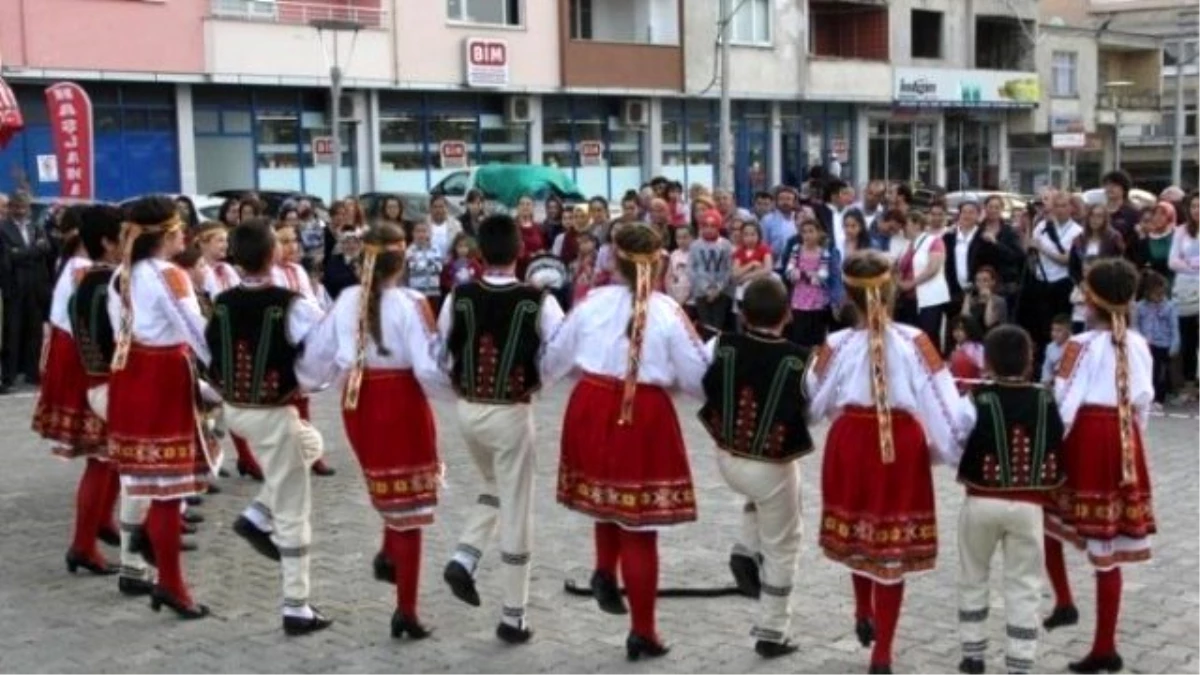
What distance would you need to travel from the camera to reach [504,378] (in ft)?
21.9

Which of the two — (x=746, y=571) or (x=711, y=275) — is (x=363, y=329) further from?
(x=711, y=275)

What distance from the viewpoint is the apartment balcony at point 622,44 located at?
35.8 metres

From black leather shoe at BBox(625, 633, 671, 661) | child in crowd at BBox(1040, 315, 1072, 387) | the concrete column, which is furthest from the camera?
the concrete column

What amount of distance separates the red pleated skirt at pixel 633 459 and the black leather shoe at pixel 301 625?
1.39m

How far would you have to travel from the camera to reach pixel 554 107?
36.1 metres

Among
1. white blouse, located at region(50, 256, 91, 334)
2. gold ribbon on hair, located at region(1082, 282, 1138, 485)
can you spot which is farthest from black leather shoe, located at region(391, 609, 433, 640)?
gold ribbon on hair, located at region(1082, 282, 1138, 485)

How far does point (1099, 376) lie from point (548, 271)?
9.01 metres

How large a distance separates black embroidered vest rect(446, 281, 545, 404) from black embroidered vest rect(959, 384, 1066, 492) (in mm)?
1850

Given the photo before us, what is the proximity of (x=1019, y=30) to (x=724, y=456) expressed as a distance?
48.5m

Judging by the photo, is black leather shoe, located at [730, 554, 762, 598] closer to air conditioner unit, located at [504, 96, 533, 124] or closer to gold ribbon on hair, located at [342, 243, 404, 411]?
gold ribbon on hair, located at [342, 243, 404, 411]

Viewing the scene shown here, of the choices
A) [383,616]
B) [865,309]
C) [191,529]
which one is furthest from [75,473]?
[865,309]

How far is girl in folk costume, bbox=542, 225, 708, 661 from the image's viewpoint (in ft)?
21.0

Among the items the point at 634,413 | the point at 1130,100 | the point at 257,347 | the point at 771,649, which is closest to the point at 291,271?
the point at 257,347

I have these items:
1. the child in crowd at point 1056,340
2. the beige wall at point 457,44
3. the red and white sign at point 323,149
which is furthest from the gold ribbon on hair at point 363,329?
the beige wall at point 457,44
